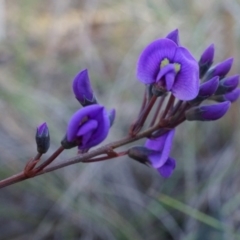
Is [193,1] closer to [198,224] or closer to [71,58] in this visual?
[71,58]

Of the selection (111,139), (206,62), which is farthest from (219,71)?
(111,139)

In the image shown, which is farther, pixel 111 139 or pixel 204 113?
pixel 111 139

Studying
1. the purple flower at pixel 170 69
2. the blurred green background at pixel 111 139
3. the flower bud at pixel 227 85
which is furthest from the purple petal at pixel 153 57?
the blurred green background at pixel 111 139

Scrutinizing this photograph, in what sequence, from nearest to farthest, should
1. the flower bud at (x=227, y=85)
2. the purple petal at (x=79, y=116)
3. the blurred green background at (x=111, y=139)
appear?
the purple petal at (x=79, y=116) → the flower bud at (x=227, y=85) → the blurred green background at (x=111, y=139)

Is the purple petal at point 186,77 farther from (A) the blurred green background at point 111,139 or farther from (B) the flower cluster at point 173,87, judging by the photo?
(A) the blurred green background at point 111,139

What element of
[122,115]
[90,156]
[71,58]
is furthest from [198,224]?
[71,58]

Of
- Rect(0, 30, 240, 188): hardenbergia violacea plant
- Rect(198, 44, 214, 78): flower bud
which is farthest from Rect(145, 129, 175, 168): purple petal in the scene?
Rect(198, 44, 214, 78): flower bud

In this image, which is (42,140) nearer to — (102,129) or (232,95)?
(102,129)
